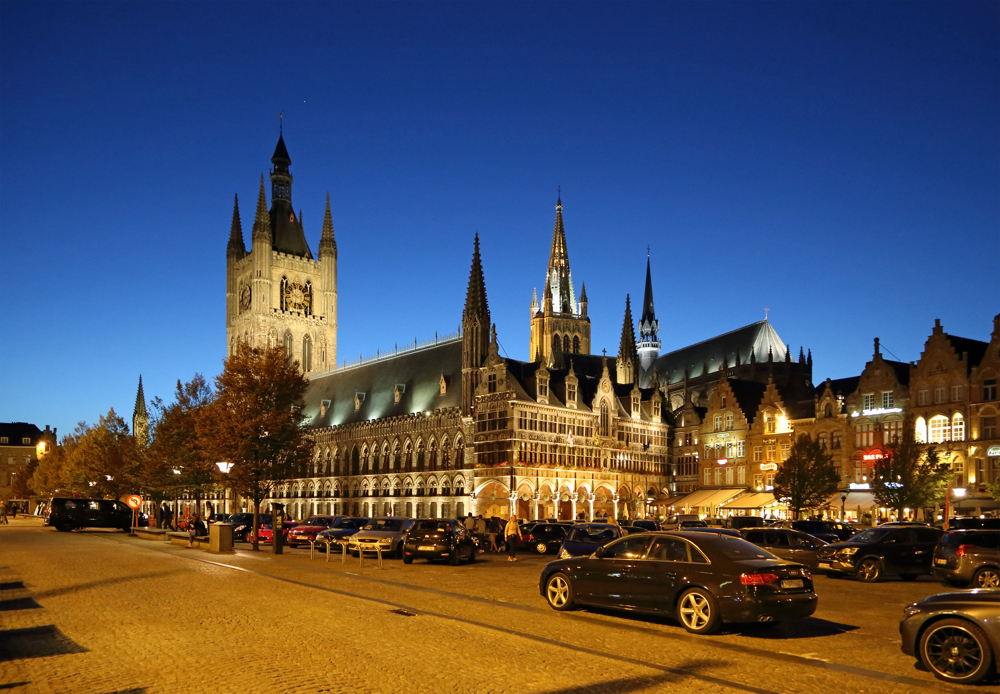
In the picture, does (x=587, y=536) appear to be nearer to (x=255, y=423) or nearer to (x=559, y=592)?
(x=559, y=592)

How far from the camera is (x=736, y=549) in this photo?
48.9 feet

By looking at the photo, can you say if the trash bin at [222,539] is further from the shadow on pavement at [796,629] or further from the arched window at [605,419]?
the arched window at [605,419]

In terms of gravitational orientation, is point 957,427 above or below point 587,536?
above

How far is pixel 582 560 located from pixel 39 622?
9169 millimetres

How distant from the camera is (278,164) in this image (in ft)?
433

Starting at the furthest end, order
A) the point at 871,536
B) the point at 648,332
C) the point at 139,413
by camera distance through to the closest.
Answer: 1. the point at 139,413
2. the point at 648,332
3. the point at 871,536

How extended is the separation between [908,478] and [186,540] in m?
40.9

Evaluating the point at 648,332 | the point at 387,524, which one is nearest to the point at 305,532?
the point at 387,524

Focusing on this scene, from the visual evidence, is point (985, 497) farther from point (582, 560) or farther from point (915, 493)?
point (582, 560)

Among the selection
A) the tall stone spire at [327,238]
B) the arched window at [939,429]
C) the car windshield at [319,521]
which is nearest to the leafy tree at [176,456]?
the car windshield at [319,521]

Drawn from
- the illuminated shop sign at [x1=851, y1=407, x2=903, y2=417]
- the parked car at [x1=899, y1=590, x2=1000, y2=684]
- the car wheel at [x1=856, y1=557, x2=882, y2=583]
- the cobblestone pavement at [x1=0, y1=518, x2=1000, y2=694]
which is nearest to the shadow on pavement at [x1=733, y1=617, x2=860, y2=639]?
the cobblestone pavement at [x1=0, y1=518, x2=1000, y2=694]

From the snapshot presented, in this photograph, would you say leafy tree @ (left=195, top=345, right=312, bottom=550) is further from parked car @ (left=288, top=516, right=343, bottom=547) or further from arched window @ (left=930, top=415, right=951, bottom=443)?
arched window @ (left=930, top=415, right=951, bottom=443)

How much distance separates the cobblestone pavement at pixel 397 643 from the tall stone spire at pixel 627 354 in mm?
75225

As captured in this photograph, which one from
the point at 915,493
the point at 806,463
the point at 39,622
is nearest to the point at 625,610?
the point at 39,622
